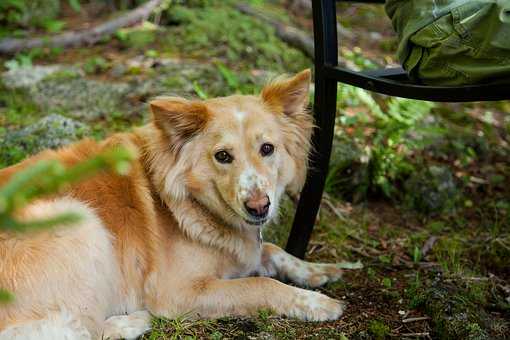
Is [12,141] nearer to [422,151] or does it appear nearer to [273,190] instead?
[273,190]

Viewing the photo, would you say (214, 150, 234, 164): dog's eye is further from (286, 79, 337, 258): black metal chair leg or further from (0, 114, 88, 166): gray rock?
(0, 114, 88, 166): gray rock

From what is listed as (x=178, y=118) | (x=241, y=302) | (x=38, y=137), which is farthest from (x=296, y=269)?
(x=38, y=137)

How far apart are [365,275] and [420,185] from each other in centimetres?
135

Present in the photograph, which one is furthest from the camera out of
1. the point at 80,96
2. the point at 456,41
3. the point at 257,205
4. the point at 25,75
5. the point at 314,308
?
the point at 25,75

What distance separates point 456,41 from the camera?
2238 millimetres

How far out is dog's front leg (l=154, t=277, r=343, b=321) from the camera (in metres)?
2.91

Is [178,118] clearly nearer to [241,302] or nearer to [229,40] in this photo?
[241,302]

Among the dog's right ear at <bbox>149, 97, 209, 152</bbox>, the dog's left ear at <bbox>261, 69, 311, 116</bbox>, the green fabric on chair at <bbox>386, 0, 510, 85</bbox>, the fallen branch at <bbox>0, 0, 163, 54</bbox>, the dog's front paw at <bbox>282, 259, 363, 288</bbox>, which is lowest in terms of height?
the dog's front paw at <bbox>282, 259, 363, 288</bbox>

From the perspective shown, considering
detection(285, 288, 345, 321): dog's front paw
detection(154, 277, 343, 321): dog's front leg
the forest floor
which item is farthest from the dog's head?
the forest floor

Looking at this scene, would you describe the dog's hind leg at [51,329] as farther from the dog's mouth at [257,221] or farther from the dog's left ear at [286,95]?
the dog's left ear at [286,95]

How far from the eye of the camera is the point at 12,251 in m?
2.50

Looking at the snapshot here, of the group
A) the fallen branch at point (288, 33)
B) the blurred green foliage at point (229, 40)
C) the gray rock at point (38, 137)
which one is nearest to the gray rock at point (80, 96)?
the gray rock at point (38, 137)

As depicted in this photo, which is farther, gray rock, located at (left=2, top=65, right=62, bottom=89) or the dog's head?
gray rock, located at (left=2, top=65, right=62, bottom=89)

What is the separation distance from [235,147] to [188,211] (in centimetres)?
43
